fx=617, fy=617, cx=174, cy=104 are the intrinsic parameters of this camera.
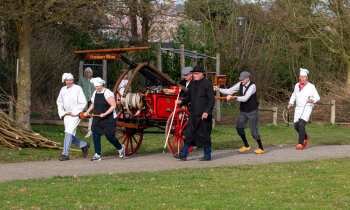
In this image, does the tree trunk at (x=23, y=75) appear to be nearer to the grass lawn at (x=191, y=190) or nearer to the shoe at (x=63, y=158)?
the shoe at (x=63, y=158)

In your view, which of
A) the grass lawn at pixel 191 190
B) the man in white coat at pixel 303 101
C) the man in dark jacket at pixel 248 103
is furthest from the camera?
the man in white coat at pixel 303 101

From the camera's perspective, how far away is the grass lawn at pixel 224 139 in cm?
1254

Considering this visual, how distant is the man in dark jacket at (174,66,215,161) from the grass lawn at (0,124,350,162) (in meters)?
2.05

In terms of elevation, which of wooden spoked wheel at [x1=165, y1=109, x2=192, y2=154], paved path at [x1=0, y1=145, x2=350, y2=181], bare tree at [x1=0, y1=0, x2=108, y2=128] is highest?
bare tree at [x1=0, y1=0, x2=108, y2=128]

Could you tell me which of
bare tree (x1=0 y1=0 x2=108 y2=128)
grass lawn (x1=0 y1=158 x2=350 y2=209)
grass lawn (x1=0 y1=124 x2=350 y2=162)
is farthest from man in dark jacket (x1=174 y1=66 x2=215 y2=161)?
bare tree (x1=0 y1=0 x2=108 y2=128)

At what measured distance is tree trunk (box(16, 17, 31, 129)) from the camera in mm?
15758

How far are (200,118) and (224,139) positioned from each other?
4577 mm

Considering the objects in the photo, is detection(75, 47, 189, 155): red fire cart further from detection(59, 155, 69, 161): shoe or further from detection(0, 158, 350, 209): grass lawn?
detection(0, 158, 350, 209): grass lawn

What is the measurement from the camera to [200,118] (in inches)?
477

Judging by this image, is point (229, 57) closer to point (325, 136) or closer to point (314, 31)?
point (314, 31)

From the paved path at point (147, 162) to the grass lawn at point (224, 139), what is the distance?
840 mm

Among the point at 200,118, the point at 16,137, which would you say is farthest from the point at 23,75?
the point at 200,118

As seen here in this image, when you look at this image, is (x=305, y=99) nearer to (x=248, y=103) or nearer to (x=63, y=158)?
(x=248, y=103)

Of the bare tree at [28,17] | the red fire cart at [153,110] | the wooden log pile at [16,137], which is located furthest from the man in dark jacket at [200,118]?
the bare tree at [28,17]
